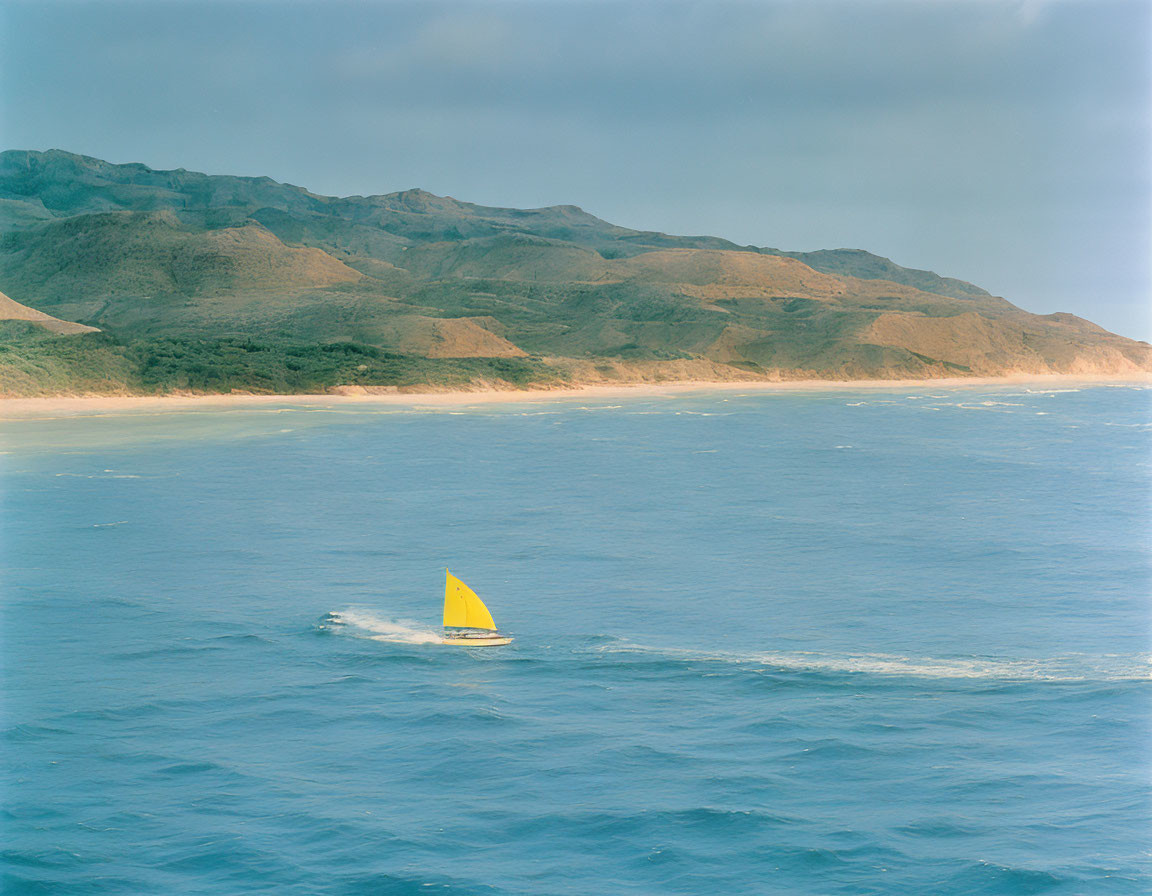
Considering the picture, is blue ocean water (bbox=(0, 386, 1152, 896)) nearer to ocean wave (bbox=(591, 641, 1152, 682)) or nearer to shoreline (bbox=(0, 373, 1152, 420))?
ocean wave (bbox=(591, 641, 1152, 682))

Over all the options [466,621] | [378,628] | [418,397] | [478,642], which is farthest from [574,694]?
[418,397]

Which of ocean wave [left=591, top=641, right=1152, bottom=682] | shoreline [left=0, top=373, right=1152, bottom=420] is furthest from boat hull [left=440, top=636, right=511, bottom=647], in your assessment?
shoreline [left=0, top=373, right=1152, bottom=420]

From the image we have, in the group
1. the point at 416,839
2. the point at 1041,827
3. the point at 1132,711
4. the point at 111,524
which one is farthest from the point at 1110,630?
→ the point at 111,524

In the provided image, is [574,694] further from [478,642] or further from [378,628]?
[378,628]

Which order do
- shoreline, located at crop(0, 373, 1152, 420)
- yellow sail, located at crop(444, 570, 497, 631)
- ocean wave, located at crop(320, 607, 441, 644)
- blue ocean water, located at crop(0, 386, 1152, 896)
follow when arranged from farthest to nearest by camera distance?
1. shoreline, located at crop(0, 373, 1152, 420)
2. ocean wave, located at crop(320, 607, 441, 644)
3. yellow sail, located at crop(444, 570, 497, 631)
4. blue ocean water, located at crop(0, 386, 1152, 896)

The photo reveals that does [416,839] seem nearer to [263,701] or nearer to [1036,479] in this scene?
[263,701]
